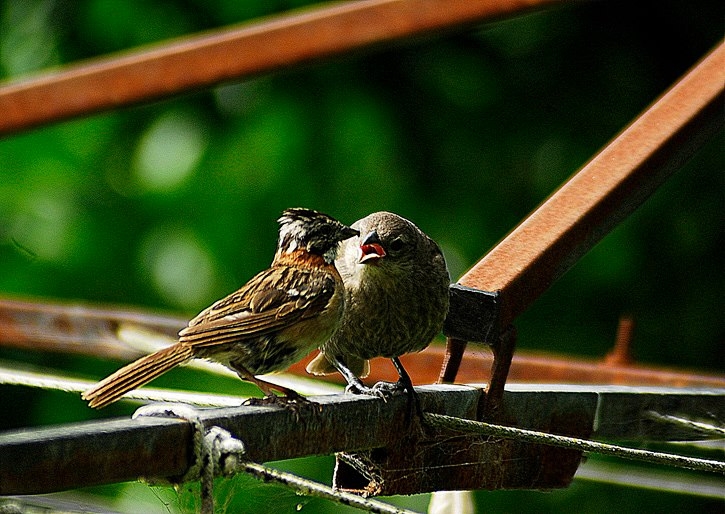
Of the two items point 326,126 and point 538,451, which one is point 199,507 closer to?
point 538,451

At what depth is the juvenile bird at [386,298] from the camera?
7.31 ft

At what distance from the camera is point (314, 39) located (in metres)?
3.53

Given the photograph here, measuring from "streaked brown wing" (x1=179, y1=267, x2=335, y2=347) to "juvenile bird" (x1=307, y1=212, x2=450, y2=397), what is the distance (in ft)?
0.68

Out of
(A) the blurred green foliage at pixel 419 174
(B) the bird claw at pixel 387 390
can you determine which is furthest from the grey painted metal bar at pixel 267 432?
(A) the blurred green foliage at pixel 419 174

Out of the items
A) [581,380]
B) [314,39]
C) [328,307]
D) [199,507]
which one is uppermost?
[314,39]

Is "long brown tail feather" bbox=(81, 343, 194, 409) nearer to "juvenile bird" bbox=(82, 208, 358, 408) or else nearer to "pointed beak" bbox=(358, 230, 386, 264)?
"juvenile bird" bbox=(82, 208, 358, 408)

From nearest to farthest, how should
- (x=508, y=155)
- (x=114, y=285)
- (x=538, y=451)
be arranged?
1. (x=538, y=451)
2. (x=508, y=155)
3. (x=114, y=285)

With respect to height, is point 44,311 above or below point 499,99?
below

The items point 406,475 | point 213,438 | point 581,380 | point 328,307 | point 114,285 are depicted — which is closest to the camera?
point 213,438

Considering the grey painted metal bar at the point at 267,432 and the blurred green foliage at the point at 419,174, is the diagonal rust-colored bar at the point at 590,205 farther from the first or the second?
the blurred green foliage at the point at 419,174

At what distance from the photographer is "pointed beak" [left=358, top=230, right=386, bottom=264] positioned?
88.0 inches

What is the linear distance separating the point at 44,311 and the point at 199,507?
256 centimetres

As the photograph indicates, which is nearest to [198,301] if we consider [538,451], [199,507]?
[538,451]

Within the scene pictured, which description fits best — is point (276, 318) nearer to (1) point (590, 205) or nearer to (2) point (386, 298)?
(2) point (386, 298)
